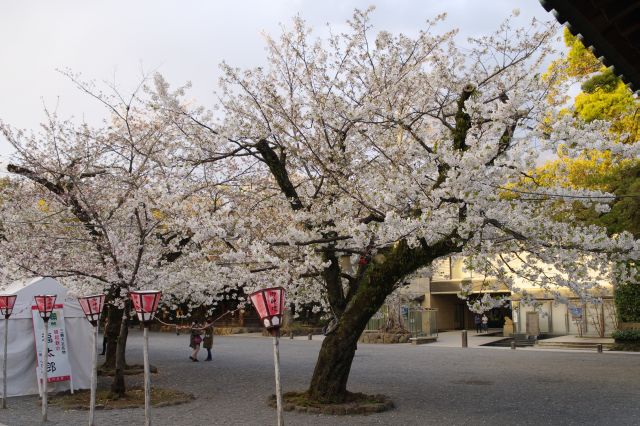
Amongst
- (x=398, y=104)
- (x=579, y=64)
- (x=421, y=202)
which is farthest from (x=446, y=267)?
(x=421, y=202)

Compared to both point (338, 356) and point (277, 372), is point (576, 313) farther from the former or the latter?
point (277, 372)

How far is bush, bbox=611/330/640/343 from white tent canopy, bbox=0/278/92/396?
20438 millimetres

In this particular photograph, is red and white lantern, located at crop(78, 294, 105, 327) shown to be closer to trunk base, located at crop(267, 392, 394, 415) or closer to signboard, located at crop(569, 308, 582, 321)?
trunk base, located at crop(267, 392, 394, 415)

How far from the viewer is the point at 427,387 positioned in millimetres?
14164

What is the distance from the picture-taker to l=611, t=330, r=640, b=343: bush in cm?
2270

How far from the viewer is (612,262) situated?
10.8m

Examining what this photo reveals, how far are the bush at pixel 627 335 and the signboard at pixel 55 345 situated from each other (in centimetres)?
2092

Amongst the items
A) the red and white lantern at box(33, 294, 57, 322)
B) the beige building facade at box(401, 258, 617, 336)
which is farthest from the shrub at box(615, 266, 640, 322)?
the red and white lantern at box(33, 294, 57, 322)

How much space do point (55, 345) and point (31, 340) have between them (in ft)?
2.47

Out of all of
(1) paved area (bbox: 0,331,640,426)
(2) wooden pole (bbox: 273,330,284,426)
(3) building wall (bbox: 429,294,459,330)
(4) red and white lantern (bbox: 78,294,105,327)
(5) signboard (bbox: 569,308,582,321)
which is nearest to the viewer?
(2) wooden pole (bbox: 273,330,284,426)

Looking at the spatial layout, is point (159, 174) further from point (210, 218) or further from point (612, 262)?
point (612, 262)

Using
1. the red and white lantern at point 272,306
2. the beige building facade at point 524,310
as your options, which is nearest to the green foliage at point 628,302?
the beige building facade at point 524,310

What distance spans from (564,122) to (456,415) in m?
5.72

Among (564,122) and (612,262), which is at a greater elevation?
(564,122)
